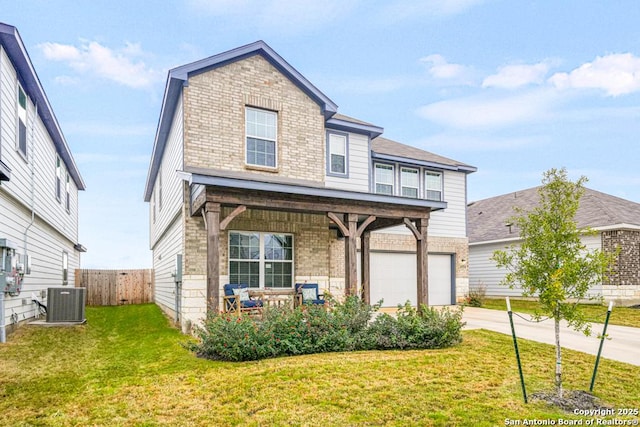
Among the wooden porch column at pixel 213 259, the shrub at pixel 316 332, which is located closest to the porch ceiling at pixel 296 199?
the wooden porch column at pixel 213 259

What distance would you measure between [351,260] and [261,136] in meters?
4.20

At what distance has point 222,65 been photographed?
11398 millimetres

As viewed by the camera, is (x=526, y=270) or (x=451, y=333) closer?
(x=526, y=270)

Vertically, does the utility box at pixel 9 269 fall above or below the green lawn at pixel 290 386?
above

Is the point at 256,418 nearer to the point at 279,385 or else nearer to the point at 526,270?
the point at 279,385

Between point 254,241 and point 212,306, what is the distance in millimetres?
3356

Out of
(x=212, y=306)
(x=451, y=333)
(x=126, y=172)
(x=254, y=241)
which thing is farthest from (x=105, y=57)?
(x=451, y=333)

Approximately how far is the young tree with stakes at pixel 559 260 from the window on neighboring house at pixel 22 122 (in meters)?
11.0

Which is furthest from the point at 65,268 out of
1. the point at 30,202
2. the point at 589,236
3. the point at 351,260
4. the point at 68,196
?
the point at 589,236

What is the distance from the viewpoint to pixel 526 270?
18.6 feet

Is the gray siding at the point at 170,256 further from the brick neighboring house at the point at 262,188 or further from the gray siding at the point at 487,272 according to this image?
the gray siding at the point at 487,272

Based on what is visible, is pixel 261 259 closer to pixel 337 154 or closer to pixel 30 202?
pixel 337 154

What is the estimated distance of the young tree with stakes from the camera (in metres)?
5.42

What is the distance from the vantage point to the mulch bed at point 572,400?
203 inches
